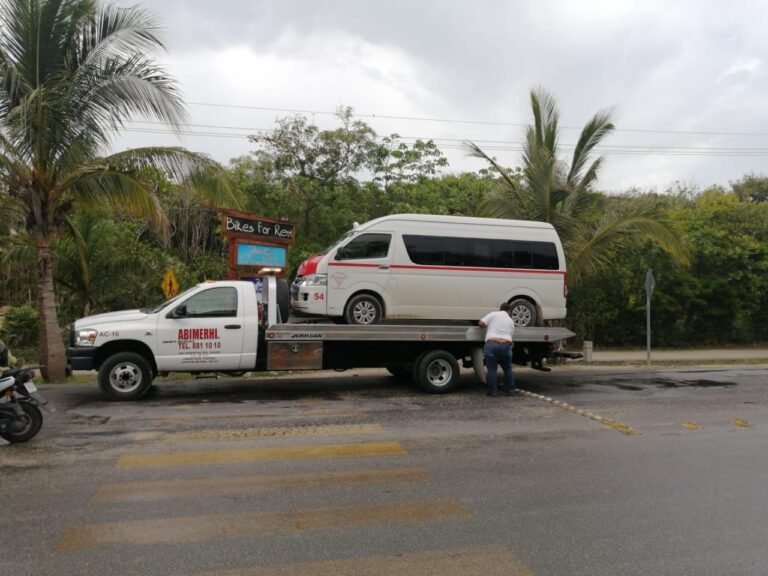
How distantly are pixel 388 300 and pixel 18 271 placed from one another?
1585cm

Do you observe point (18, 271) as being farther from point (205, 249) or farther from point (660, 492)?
point (660, 492)

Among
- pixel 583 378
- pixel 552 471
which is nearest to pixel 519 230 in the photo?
pixel 583 378

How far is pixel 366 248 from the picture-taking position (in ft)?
37.6

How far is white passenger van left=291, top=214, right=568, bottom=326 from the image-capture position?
37.2 ft

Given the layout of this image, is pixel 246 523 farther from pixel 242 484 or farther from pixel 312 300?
pixel 312 300

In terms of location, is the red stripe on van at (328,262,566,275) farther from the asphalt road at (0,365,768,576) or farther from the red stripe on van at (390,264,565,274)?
the asphalt road at (0,365,768,576)

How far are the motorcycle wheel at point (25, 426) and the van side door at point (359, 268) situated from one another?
4.92 m

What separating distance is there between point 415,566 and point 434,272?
7.84 metres

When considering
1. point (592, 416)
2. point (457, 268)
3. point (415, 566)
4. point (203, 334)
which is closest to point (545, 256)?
point (457, 268)

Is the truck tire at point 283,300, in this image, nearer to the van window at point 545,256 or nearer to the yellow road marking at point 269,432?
the yellow road marking at point 269,432

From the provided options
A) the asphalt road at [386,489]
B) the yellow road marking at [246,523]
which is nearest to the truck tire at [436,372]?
the asphalt road at [386,489]

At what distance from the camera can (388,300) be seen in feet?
38.0

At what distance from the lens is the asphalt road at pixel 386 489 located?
14.2ft

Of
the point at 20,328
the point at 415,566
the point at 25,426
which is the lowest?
the point at 415,566
